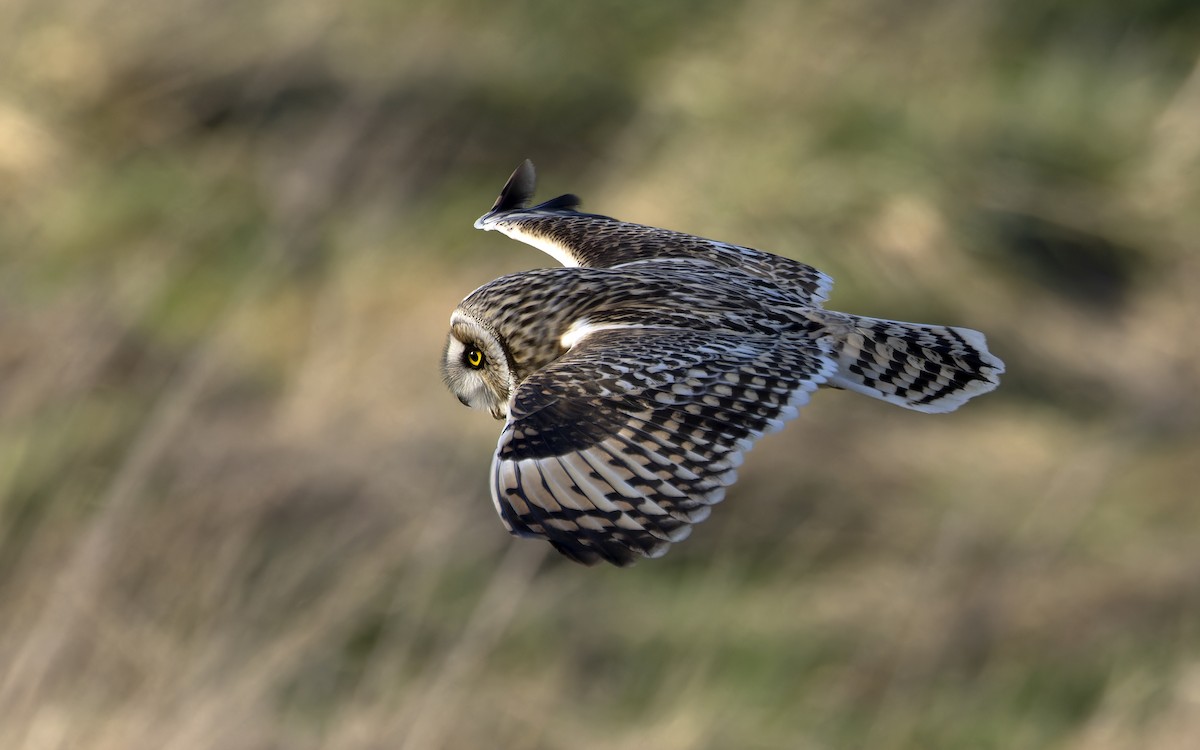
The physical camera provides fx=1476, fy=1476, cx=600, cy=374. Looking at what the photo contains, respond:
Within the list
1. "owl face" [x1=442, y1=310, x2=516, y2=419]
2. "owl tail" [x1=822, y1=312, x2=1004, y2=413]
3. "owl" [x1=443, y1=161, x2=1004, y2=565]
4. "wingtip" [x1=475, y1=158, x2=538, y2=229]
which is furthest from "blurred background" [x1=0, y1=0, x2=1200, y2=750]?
"owl tail" [x1=822, y1=312, x2=1004, y2=413]

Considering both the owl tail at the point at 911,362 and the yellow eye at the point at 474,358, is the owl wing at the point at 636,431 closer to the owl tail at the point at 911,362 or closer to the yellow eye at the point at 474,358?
the owl tail at the point at 911,362

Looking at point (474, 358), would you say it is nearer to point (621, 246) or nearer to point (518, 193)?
point (621, 246)

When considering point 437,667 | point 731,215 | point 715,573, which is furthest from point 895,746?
point 731,215

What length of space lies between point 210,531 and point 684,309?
6.78 feet

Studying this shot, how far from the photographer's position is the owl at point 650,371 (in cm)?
192

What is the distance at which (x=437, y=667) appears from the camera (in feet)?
12.1

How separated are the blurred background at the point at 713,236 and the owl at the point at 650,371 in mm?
1605

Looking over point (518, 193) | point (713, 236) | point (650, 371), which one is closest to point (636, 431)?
point (650, 371)

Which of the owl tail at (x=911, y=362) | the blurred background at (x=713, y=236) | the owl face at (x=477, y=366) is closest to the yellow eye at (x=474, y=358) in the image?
the owl face at (x=477, y=366)

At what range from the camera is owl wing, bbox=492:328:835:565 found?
6.17ft

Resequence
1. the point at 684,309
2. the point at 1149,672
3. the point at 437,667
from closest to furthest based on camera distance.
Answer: the point at 684,309 < the point at 437,667 < the point at 1149,672

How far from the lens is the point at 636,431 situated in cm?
207

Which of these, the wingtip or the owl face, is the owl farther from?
the wingtip

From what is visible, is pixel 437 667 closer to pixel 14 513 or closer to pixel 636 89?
pixel 14 513
